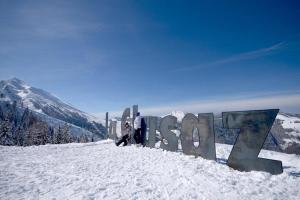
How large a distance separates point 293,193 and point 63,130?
2703 inches

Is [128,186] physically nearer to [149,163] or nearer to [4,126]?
[149,163]

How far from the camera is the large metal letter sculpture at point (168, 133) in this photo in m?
15.1

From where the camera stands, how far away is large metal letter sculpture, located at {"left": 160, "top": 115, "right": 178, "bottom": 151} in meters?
15.1

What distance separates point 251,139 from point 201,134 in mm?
2759

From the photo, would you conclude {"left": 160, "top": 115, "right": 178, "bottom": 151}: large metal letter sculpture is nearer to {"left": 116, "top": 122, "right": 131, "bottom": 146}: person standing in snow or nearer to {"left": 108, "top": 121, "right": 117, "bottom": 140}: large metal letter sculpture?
{"left": 116, "top": 122, "right": 131, "bottom": 146}: person standing in snow

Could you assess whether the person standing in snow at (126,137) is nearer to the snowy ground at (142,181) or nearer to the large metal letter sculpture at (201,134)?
the large metal letter sculpture at (201,134)

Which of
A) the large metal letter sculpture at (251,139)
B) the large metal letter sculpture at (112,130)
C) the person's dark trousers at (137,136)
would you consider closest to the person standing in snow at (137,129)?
the person's dark trousers at (137,136)

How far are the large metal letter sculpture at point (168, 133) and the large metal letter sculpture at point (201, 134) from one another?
1.78m

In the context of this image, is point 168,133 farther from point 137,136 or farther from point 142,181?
point 142,181

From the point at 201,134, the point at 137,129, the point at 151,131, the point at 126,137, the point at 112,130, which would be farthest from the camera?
the point at 112,130

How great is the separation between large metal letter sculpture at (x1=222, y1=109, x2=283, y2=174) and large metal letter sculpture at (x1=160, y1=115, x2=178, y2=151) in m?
5.18

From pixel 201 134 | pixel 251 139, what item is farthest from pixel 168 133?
pixel 251 139

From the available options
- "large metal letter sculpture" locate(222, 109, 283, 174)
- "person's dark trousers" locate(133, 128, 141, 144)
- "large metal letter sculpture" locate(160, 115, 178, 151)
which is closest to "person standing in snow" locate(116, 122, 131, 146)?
"person's dark trousers" locate(133, 128, 141, 144)

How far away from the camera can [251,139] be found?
981cm
